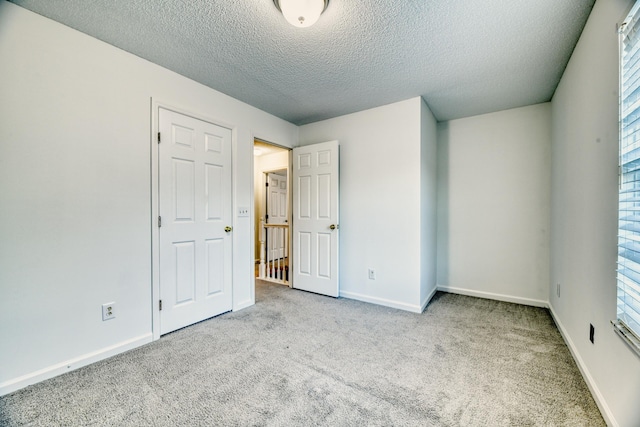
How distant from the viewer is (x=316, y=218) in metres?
3.65

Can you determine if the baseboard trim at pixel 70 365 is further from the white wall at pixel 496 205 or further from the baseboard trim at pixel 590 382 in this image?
the white wall at pixel 496 205

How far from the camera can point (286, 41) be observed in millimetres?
2014

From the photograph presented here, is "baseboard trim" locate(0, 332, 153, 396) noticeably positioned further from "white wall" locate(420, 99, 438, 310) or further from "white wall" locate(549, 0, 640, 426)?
"white wall" locate(549, 0, 640, 426)

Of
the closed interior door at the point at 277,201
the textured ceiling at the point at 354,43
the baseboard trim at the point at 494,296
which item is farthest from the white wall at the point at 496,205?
the closed interior door at the point at 277,201

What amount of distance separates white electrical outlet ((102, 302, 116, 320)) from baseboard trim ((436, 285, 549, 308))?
3.73 m

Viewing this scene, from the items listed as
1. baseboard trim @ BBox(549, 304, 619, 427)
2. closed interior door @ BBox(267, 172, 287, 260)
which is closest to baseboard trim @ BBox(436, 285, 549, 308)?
baseboard trim @ BBox(549, 304, 619, 427)

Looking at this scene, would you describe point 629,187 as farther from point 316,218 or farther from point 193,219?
point 193,219

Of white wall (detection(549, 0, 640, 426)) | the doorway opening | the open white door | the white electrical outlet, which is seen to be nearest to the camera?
white wall (detection(549, 0, 640, 426))

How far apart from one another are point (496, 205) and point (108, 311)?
4231 mm

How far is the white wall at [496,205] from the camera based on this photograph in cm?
321

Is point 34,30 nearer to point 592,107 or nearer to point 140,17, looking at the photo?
point 140,17

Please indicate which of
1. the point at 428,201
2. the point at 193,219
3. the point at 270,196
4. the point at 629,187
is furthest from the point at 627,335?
the point at 270,196

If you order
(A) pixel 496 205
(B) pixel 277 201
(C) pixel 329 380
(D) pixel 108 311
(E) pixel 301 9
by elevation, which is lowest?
(C) pixel 329 380

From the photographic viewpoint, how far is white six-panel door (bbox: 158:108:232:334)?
243 cm
